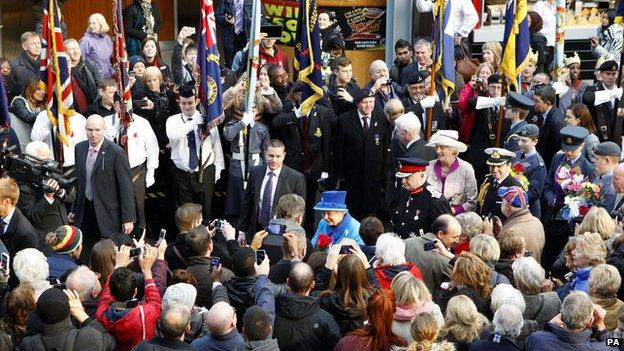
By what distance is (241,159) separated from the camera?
13164 millimetres

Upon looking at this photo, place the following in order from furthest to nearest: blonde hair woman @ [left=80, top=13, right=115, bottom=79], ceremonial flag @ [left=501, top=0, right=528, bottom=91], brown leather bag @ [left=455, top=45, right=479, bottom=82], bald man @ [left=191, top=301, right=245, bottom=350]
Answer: brown leather bag @ [left=455, top=45, right=479, bottom=82] → blonde hair woman @ [left=80, top=13, right=115, bottom=79] → ceremonial flag @ [left=501, top=0, right=528, bottom=91] → bald man @ [left=191, top=301, right=245, bottom=350]

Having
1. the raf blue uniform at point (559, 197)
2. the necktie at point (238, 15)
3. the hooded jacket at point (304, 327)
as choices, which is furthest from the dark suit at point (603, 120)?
the hooded jacket at point (304, 327)

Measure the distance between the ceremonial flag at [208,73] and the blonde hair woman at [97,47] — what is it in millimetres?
3052

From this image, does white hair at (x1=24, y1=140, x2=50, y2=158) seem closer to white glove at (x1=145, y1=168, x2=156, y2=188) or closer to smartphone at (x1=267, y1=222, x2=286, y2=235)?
white glove at (x1=145, y1=168, x2=156, y2=188)

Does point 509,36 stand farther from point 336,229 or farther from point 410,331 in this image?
point 410,331

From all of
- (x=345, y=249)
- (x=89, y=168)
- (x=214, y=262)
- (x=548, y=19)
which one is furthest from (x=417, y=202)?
(x=548, y=19)

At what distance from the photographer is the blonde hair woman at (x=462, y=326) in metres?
8.15

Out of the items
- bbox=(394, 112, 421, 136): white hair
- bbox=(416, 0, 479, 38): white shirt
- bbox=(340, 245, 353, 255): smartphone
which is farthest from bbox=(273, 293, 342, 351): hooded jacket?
bbox=(416, 0, 479, 38): white shirt

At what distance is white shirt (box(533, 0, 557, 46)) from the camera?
18.0m

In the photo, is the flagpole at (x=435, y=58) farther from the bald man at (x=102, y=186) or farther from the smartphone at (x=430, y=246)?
the smartphone at (x=430, y=246)

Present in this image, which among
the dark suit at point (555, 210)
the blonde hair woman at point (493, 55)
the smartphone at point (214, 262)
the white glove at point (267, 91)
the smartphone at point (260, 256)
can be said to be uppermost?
the blonde hair woman at point (493, 55)

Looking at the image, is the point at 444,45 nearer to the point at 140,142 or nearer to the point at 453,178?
the point at 453,178

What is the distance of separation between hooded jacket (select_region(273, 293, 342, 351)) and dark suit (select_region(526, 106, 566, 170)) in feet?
19.3

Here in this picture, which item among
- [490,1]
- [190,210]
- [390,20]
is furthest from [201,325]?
[490,1]
